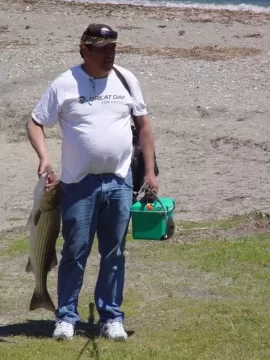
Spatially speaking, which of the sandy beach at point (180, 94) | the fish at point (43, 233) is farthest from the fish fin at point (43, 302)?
the sandy beach at point (180, 94)

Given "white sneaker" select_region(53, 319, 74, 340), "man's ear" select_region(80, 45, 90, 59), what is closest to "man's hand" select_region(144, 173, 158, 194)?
"man's ear" select_region(80, 45, 90, 59)

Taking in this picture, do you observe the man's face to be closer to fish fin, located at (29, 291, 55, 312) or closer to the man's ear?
the man's ear

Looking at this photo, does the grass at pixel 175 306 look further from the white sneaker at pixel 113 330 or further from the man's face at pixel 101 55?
the man's face at pixel 101 55

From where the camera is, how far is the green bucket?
6301 millimetres

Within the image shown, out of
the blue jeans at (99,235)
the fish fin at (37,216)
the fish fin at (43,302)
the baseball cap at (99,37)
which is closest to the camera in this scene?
the baseball cap at (99,37)

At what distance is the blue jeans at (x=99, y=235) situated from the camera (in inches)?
232

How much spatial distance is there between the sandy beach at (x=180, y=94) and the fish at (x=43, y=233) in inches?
142

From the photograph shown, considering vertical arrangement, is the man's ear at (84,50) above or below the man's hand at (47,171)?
above

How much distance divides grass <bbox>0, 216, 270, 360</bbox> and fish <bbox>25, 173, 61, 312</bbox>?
0.88 ft

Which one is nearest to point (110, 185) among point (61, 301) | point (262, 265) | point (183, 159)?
point (61, 301)

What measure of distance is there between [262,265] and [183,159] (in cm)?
511

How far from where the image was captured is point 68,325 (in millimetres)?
6090

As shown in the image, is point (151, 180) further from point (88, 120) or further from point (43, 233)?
point (43, 233)

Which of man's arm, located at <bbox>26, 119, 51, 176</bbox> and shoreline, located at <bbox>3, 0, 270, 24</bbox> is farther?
shoreline, located at <bbox>3, 0, 270, 24</bbox>
